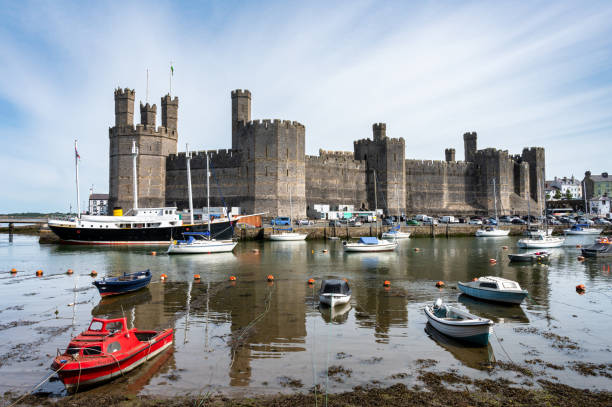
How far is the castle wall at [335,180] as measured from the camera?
53.7 m

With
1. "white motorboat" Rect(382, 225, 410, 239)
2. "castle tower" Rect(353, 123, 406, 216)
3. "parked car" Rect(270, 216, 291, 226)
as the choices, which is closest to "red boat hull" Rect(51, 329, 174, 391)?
"white motorboat" Rect(382, 225, 410, 239)

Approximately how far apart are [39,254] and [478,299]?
30.6 metres

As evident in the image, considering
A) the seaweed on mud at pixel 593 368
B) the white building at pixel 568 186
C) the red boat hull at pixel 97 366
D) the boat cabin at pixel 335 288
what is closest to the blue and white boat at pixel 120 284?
the boat cabin at pixel 335 288

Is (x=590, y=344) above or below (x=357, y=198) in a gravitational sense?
below

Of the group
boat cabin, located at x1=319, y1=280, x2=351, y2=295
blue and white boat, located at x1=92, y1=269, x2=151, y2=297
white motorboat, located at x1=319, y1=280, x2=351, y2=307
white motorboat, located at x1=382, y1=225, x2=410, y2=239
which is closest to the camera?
white motorboat, located at x1=319, y1=280, x2=351, y2=307

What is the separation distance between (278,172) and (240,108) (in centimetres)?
958

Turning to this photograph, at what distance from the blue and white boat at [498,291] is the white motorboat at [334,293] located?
469 cm

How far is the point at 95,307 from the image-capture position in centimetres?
1475

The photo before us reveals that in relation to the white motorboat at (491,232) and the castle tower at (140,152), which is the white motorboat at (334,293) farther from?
the castle tower at (140,152)

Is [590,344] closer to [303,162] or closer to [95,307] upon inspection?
[95,307]

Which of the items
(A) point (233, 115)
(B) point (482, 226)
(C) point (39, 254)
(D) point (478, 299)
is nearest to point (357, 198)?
(B) point (482, 226)

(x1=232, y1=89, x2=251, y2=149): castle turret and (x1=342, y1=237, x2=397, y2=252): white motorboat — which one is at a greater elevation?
(x1=232, y1=89, x2=251, y2=149): castle turret

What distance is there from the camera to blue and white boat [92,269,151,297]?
52.2 feet

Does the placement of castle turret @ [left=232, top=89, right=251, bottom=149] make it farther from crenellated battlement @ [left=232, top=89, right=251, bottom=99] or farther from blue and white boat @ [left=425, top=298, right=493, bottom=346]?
blue and white boat @ [left=425, top=298, right=493, bottom=346]
